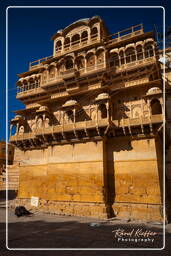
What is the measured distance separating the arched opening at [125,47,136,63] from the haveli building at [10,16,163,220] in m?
0.11

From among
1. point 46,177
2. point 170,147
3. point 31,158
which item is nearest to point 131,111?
point 170,147

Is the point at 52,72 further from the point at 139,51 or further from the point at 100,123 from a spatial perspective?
the point at 100,123

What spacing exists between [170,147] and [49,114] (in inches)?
591

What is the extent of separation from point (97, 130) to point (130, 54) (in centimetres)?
1029

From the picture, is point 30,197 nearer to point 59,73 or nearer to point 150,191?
point 150,191

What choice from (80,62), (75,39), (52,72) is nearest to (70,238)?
(80,62)

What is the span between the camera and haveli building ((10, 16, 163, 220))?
1730 centimetres

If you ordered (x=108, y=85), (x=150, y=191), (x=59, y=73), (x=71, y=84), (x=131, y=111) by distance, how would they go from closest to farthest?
(x=150, y=191) < (x=131, y=111) < (x=108, y=85) < (x=71, y=84) < (x=59, y=73)

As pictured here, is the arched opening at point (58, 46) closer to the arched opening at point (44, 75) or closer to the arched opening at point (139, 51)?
the arched opening at point (44, 75)

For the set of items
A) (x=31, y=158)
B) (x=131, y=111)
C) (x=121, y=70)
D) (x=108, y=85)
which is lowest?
(x=31, y=158)

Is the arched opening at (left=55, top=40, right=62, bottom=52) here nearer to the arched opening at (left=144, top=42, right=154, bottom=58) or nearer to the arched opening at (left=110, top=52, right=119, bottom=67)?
the arched opening at (left=110, top=52, right=119, bottom=67)

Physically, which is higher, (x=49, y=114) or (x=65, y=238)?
(x=49, y=114)

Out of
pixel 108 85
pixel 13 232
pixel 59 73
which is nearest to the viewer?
pixel 13 232

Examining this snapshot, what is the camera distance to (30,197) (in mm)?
22672
